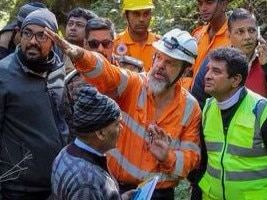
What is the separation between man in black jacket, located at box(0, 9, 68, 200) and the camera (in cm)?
409

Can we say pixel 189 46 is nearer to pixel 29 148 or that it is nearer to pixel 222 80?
pixel 222 80

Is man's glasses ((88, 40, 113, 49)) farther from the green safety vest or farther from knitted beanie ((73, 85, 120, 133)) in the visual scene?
knitted beanie ((73, 85, 120, 133))

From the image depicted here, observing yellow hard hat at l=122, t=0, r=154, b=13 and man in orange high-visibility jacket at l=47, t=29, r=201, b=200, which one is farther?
yellow hard hat at l=122, t=0, r=154, b=13

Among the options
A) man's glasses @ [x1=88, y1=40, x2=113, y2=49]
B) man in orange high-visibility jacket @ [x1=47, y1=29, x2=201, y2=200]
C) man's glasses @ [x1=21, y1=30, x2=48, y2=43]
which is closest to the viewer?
man in orange high-visibility jacket @ [x1=47, y1=29, x2=201, y2=200]

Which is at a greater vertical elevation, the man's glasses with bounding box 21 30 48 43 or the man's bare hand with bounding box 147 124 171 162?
the man's glasses with bounding box 21 30 48 43

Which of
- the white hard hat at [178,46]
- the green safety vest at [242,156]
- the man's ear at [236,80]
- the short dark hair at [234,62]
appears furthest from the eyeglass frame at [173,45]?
the green safety vest at [242,156]

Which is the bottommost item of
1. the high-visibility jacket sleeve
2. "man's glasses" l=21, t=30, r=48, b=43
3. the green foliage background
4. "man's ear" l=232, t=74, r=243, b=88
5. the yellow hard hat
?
the green foliage background

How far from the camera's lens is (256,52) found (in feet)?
15.3

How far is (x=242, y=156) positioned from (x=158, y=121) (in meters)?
0.67

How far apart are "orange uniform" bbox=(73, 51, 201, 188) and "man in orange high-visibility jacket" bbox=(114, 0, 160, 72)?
1.61m

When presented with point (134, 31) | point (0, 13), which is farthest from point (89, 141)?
point (0, 13)

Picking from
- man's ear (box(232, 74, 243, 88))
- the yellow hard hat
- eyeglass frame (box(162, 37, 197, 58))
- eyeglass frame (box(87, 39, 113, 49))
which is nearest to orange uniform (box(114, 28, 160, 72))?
the yellow hard hat

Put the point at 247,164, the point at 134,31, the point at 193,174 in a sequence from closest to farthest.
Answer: the point at 247,164 < the point at 193,174 < the point at 134,31

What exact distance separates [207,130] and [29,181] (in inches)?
55.8
